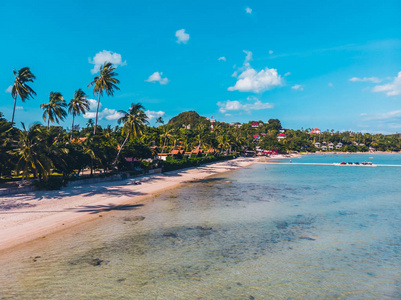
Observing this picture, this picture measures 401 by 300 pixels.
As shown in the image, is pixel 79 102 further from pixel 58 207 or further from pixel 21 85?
pixel 58 207

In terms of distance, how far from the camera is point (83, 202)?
28.8 meters

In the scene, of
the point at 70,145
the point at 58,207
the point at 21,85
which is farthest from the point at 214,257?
the point at 21,85

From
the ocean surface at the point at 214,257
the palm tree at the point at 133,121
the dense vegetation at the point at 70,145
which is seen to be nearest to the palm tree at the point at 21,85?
the dense vegetation at the point at 70,145

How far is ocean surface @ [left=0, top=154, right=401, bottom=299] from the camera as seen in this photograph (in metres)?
12.5

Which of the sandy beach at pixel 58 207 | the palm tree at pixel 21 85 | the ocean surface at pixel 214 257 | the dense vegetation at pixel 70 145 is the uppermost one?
the palm tree at pixel 21 85

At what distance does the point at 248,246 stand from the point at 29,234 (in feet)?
55.5

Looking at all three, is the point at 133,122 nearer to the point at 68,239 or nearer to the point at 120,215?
the point at 120,215

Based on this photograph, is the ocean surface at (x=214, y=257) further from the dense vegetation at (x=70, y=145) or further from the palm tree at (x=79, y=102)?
the palm tree at (x=79, y=102)

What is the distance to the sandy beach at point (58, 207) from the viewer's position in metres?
19.5

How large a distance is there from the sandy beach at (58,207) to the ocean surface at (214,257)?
5.96ft

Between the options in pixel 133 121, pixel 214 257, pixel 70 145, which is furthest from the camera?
pixel 133 121

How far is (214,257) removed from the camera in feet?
53.4

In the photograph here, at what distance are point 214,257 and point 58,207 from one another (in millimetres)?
19044

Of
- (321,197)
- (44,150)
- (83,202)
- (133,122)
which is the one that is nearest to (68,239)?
(83,202)
